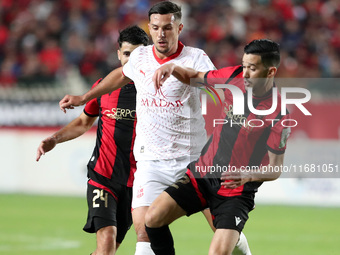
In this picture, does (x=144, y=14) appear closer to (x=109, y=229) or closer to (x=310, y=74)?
(x=310, y=74)

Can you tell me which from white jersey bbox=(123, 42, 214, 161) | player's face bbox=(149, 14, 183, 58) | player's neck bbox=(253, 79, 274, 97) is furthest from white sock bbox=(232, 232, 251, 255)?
player's face bbox=(149, 14, 183, 58)

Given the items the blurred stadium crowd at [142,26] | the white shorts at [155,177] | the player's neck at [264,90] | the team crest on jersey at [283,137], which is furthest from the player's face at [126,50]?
the blurred stadium crowd at [142,26]

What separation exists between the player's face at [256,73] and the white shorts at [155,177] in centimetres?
102

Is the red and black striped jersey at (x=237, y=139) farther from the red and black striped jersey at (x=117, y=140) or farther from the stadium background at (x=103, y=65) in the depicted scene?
the stadium background at (x=103, y=65)

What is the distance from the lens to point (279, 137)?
18.5ft

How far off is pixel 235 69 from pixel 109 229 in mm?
1920

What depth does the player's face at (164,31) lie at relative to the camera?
6.22m

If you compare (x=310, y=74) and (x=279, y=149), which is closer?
(x=279, y=149)

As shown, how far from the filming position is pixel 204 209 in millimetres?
6375

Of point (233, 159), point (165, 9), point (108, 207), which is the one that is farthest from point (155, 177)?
point (165, 9)

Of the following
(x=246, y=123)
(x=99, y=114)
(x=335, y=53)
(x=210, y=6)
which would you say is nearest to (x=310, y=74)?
(x=335, y=53)

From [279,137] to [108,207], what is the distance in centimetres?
193

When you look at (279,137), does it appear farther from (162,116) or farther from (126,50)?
(126,50)

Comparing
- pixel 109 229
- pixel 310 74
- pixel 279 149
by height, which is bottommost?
pixel 109 229
